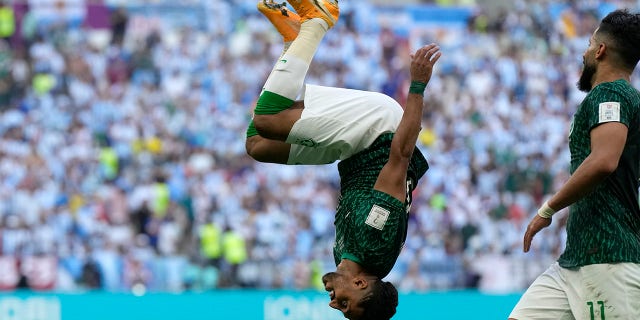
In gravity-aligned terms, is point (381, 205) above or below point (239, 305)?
above

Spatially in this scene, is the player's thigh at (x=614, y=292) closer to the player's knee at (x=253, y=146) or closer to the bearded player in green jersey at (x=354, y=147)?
the bearded player in green jersey at (x=354, y=147)

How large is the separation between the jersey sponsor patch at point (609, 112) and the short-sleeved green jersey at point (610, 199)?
0.03 m

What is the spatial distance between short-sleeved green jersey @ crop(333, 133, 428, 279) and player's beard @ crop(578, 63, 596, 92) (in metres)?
0.98

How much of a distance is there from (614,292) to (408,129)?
1.24m

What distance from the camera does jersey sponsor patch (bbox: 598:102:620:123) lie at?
5.05 m

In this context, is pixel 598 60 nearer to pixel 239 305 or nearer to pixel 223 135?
pixel 239 305

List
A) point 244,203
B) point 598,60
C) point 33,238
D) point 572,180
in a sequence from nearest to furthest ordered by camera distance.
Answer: point 572,180 < point 598,60 < point 33,238 < point 244,203

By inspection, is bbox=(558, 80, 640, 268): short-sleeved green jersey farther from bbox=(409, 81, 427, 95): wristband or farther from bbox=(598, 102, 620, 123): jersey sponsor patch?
bbox=(409, 81, 427, 95): wristband

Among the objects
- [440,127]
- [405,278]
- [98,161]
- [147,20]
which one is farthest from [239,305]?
[147,20]

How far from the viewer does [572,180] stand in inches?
197

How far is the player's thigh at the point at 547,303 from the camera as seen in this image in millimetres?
5387

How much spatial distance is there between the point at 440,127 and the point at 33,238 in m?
6.60

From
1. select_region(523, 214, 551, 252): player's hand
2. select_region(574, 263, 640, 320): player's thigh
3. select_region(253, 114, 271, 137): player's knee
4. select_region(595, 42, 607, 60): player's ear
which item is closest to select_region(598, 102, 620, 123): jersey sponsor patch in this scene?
select_region(595, 42, 607, 60): player's ear

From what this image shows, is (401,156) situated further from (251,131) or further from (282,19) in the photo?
(282,19)
